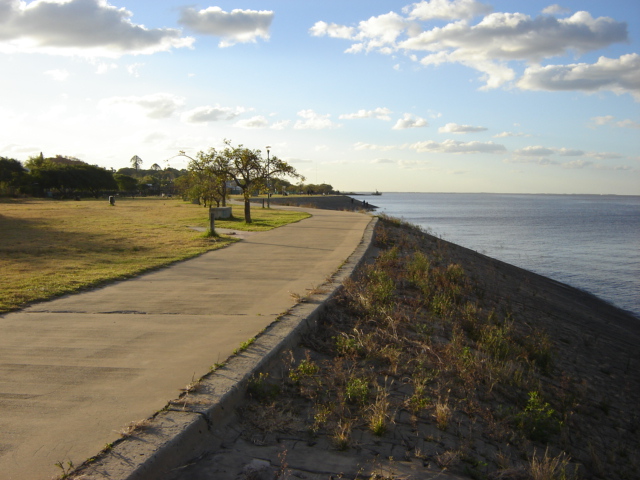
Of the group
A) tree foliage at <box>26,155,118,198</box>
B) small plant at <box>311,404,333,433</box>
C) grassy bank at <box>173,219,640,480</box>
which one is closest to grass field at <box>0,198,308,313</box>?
grassy bank at <box>173,219,640,480</box>

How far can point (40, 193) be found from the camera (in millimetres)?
70625

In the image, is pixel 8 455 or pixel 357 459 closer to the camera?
pixel 8 455

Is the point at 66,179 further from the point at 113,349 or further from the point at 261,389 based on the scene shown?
the point at 261,389

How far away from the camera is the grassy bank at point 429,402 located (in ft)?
12.8

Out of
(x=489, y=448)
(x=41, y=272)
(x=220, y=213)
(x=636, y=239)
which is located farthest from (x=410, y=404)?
(x=636, y=239)

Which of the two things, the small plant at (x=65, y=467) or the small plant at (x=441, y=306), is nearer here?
the small plant at (x=65, y=467)

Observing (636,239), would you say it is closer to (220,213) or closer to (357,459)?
(220,213)

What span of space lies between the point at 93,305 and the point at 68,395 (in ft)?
11.1

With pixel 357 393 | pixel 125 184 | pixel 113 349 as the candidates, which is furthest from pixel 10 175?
pixel 357 393

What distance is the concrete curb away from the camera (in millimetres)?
3223

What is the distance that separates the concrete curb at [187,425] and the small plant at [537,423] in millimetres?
2438

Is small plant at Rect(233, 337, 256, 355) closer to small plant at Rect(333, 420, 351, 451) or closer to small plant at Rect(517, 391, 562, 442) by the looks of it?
small plant at Rect(333, 420, 351, 451)

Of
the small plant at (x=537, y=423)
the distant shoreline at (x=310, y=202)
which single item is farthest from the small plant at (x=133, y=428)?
the distant shoreline at (x=310, y=202)

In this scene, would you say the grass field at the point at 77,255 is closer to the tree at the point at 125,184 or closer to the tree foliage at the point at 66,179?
the tree foliage at the point at 66,179
